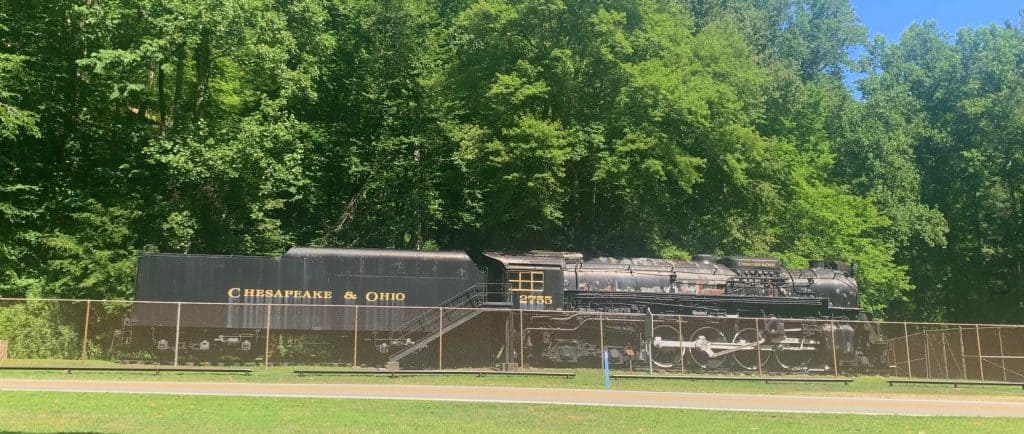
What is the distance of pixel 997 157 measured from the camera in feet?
141

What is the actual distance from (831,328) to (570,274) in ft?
30.8

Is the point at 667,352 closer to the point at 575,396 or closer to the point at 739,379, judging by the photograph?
the point at 739,379

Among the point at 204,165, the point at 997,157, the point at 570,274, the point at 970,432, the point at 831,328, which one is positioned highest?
the point at 997,157

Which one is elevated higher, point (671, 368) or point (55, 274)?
point (55, 274)

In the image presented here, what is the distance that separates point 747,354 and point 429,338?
11497mm

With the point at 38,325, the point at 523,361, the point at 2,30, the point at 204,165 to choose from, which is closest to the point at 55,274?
the point at 38,325

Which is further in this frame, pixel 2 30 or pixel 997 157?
pixel 997 157

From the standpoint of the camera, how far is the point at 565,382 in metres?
19.3

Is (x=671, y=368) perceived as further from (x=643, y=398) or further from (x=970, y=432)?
(x=970, y=432)

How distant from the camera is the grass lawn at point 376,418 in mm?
10938

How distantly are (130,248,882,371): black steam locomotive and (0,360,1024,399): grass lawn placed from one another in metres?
2.52

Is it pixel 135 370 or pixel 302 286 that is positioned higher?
pixel 302 286

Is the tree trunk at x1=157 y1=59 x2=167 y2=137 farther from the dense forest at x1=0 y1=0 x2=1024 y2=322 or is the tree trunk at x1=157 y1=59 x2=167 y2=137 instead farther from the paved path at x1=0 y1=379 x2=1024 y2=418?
the paved path at x1=0 y1=379 x2=1024 y2=418

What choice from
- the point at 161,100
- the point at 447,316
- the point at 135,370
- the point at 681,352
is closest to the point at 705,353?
the point at 681,352
